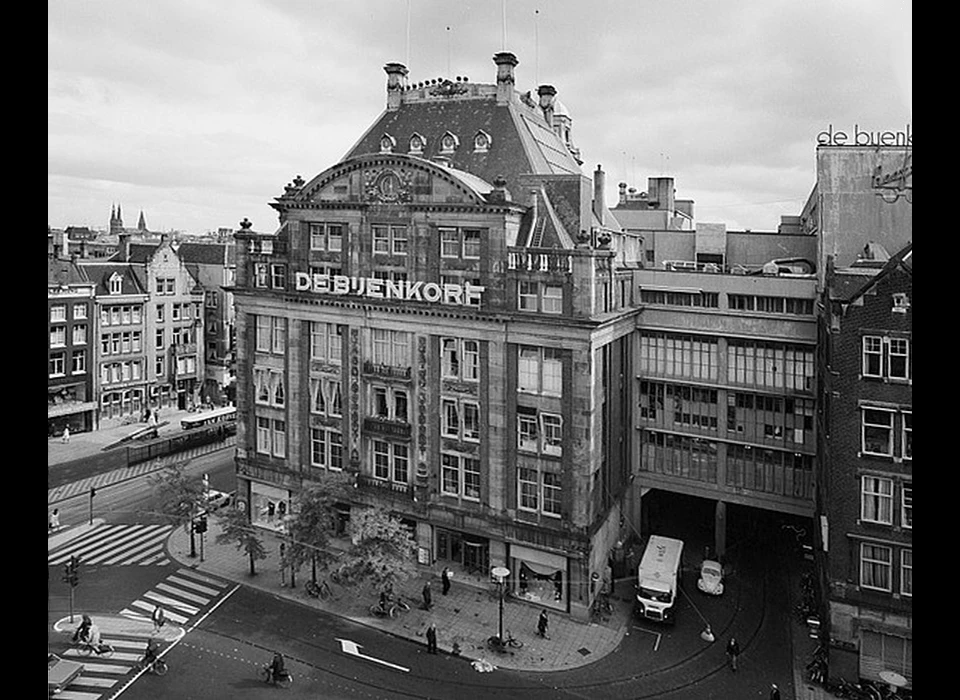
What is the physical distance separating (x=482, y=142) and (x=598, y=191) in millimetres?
9159

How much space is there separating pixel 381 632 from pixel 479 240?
69.9ft

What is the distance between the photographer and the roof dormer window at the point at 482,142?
51.7 metres

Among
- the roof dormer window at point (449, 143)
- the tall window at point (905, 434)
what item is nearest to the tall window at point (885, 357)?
the tall window at point (905, 434)

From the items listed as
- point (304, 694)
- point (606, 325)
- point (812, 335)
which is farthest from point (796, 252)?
point (304, 694)

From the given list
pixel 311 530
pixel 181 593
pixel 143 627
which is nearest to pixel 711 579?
pixel 311 530

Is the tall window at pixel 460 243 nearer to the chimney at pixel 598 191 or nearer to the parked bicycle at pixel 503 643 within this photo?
the chimney at pixel 598 191

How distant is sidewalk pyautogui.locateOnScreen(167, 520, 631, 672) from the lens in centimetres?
3734

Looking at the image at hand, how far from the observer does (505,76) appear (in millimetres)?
52594

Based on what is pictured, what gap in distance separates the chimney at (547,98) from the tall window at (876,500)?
38803 mm

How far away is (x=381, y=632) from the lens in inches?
1542

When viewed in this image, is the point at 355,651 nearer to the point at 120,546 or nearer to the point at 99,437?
the point at 120,546

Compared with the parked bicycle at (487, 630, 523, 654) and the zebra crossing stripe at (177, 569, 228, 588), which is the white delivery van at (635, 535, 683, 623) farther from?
the zebra crossing stripe at (177, 569, 228, 588)

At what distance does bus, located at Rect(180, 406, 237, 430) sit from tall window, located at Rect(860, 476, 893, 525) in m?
55.2
